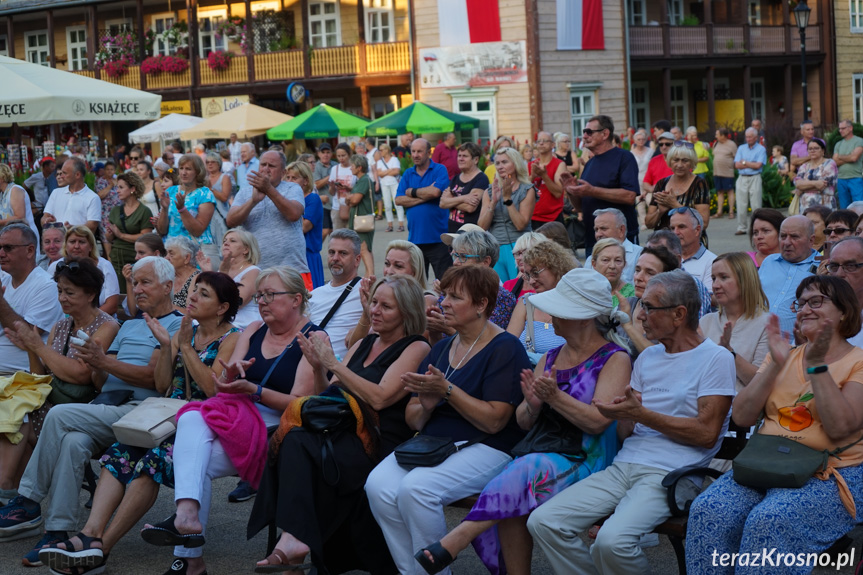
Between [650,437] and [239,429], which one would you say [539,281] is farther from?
[239,429]

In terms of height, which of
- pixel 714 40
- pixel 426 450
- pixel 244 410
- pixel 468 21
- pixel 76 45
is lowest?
pixel 426 450

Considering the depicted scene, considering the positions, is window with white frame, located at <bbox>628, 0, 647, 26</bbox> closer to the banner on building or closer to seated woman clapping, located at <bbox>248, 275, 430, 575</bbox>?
the banner on building

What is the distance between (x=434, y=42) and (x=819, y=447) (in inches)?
Result: 1111

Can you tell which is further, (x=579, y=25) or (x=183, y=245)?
(x=579, y=25)

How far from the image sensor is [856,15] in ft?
126

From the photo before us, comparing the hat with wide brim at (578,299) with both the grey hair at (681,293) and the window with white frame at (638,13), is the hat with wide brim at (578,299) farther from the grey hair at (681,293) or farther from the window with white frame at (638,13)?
the window with white frame at (638,13)

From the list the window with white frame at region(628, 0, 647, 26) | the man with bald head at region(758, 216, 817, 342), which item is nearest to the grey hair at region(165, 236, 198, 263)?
the man with bald head at region(758, 216, 817, 342)

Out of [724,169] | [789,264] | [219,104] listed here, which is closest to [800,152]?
[724,169]

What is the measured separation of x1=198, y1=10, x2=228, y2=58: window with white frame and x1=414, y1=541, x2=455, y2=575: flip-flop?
3248 cm

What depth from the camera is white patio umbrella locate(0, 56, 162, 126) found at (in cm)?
944

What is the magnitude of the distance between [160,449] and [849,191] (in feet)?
41.8

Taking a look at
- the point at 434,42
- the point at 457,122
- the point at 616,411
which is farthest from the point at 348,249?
the point at 434,42

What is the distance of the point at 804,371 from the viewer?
13.4 ft

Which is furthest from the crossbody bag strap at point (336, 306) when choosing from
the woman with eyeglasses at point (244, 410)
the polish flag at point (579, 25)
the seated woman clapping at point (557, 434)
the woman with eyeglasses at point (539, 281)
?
the polish flag at point (579, 25)
